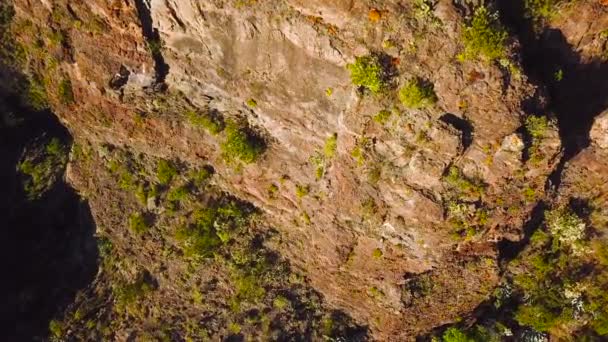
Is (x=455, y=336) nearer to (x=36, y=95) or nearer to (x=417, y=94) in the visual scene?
(x=417, y=94)

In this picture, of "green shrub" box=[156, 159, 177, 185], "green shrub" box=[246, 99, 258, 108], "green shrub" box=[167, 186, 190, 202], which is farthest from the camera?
"green shrub" box=[167, 186, 190, 202]

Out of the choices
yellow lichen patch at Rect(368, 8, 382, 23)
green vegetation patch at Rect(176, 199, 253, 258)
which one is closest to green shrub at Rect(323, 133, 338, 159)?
yellow lichen patch at Rect(368, 8, 382, 23)

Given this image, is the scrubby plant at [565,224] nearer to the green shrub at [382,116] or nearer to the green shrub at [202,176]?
the green shrub at [382,116]

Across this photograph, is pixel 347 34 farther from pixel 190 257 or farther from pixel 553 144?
pixel 190 257

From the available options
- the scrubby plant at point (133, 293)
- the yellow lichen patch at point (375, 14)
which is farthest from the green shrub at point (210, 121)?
the scrubby plant at point (133, 293)

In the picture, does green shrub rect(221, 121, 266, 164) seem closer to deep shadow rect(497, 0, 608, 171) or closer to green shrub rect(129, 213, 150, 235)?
green shrub rect(129, 213, 150, 235)
